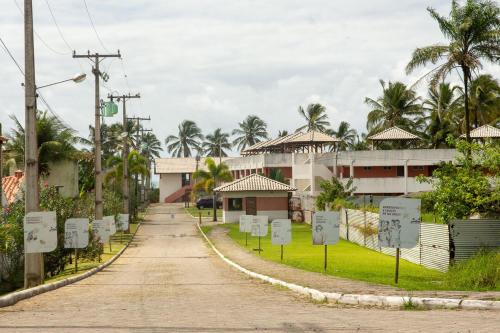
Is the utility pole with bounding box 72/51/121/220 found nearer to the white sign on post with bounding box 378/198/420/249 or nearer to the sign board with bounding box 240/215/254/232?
the sign board with bounding box 240/215/254/232

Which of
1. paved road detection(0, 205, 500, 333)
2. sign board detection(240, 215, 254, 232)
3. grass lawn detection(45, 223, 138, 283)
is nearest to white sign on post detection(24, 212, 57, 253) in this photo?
paved road detection(0, 205, 500, 333)

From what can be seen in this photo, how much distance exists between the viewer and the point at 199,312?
12.3 metres

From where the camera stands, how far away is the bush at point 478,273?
58.5 feet

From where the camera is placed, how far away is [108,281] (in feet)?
72.0

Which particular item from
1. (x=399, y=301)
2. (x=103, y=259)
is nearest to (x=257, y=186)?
(x=103, y=259)

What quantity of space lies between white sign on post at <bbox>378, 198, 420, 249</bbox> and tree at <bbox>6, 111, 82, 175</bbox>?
31.4 metres

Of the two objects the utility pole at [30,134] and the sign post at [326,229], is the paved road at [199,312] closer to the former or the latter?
the utility pole at [30,134]

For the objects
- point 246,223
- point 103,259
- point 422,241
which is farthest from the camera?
point 246,223

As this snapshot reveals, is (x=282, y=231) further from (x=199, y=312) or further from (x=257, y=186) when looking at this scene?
(x=257, y=186)

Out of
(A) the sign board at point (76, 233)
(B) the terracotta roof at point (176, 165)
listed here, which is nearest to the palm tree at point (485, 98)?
(A) the sign board at point (76, 233)

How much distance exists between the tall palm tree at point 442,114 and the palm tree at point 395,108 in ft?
8.28

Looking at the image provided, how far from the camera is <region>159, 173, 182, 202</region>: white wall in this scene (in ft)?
366

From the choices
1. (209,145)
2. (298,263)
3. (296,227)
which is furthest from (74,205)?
(209,145)

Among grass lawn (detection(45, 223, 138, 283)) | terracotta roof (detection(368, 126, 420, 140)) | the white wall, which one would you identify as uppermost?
terracotta roof (detection(368, 126, 420, 140))
